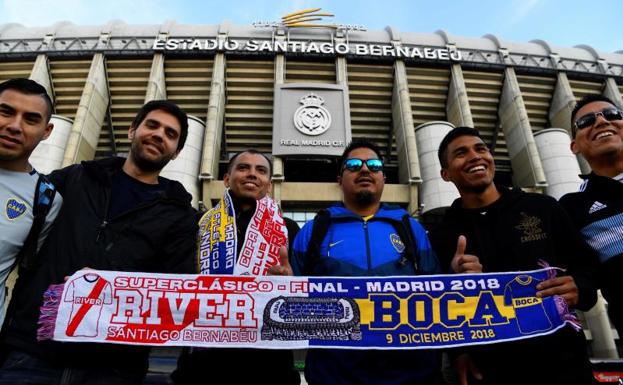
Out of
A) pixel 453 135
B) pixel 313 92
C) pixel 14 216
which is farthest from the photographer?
pixel 313 92

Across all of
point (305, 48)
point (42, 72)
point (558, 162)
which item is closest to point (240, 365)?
point (305, 48)

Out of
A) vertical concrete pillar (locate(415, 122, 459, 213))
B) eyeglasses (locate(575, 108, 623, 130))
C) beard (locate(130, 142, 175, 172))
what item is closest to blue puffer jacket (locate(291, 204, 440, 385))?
beard (locate(130, 142, 175, 172))

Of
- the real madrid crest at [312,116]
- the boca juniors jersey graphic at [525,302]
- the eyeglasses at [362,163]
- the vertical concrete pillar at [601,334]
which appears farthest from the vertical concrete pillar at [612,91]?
the eyeglasses at [362,163]

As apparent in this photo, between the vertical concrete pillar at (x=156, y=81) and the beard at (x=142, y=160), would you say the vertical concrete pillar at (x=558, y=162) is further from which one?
the vertical concrete pillar at (x=156, y=81)

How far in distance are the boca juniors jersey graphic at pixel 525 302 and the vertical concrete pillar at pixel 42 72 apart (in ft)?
95.8

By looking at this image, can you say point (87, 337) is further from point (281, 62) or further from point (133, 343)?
point (281, 62)

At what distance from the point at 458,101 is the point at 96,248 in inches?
1012

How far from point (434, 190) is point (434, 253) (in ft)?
61.7

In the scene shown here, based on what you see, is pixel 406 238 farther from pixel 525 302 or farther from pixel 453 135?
pixel 453 135

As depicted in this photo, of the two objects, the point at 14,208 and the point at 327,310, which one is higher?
the point at 14,208

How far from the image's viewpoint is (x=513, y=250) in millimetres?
2928

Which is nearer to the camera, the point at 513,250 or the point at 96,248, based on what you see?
the point at 96,248

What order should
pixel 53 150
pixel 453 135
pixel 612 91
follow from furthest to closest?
pixel 612 91, pixel 53 150, pixel 453 135

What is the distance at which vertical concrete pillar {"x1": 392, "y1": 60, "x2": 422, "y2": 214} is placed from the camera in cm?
2105
